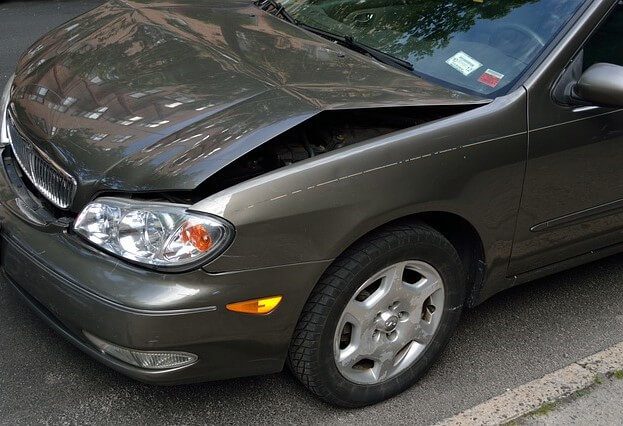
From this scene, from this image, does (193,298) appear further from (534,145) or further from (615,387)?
(615,387)

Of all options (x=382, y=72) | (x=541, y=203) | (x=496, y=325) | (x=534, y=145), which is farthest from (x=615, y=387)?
A: (x=382, y=72)

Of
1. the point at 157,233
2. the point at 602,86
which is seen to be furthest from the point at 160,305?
the point at 602,86

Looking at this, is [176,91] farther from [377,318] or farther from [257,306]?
[377,318]

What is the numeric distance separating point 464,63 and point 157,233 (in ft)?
4.87

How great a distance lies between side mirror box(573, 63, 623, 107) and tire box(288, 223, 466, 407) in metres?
0.79

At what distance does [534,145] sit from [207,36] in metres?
1.43

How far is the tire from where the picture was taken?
8.51ft

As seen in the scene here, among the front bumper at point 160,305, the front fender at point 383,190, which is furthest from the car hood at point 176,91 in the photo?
the front bumper at point 160,305

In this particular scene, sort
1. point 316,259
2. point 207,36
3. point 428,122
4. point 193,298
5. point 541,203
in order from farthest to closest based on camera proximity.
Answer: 1. point 207,36
2. point 541,203
3. point 428,122
4. point 316,259
5. point 193,298

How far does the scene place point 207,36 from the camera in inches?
129

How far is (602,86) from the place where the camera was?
288 centimetres

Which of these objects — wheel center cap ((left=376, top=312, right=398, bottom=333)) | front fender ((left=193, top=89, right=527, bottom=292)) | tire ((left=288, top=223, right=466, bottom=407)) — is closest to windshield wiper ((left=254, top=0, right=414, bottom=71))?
front fender ((left=193, top=89, right=527, bottom=292))

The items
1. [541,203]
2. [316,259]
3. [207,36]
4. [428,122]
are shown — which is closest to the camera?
[316,259]

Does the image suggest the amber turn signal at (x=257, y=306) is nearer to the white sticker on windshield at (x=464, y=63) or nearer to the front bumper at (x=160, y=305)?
the front bumper at (x=160, y=305)
